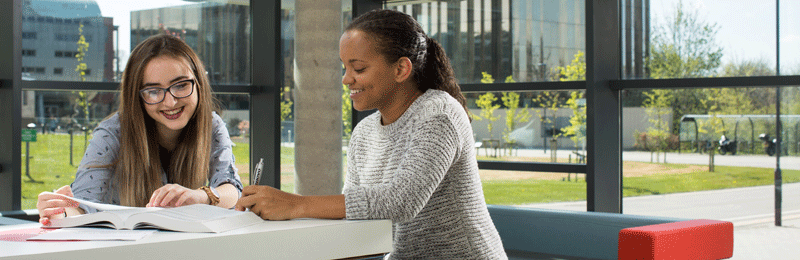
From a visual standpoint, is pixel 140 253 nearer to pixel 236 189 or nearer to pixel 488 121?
pixel 236 189

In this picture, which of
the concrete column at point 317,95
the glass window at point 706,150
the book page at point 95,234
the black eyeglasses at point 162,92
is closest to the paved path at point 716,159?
the glass window at point 706,150

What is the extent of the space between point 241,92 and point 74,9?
1.36m

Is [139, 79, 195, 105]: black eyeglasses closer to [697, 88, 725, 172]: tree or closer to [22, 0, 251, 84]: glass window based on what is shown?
[22, 0, 251, 84]: glass window

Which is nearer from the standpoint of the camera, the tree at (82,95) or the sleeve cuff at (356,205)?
the sleeve cuff at (356,205)

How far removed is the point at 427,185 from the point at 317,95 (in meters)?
4.44

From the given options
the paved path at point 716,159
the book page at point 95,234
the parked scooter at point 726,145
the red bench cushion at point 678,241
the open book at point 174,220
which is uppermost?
the parked scooter at point 726,145

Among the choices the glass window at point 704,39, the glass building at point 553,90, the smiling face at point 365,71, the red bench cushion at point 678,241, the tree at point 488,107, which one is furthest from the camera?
the tree at point 488,107

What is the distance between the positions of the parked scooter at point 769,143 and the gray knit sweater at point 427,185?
3.48m

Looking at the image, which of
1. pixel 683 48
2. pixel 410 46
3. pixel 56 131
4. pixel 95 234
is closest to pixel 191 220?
pixel 95 234

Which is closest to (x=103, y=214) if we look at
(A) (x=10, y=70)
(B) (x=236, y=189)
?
(B) (x=236, y=189)

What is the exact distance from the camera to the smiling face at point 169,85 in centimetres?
195

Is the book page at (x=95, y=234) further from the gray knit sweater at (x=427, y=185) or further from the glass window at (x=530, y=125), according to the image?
the glass window at (x=530, y=125)

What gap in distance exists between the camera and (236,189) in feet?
6.95

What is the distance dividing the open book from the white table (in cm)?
2
